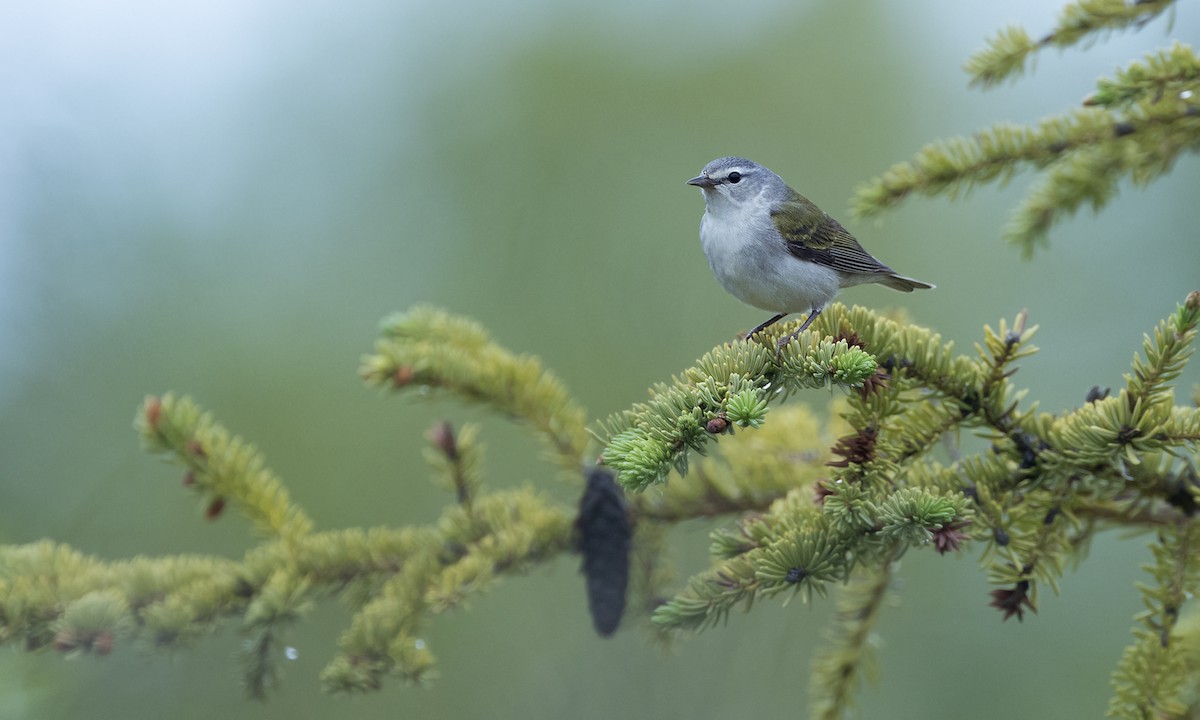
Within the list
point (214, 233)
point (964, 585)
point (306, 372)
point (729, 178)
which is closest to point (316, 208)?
Result: point (214, 233)

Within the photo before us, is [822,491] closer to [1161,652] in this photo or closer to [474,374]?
[1161,652]

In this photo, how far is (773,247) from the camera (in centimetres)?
287

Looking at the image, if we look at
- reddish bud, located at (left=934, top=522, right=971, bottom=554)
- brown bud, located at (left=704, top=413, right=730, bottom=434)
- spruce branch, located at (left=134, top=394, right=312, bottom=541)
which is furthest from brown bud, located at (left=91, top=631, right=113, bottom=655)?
reddish bud, located at (left=934, top=522, right=971, bottom=554)

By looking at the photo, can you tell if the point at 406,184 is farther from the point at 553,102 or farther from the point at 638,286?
the point at 638,286

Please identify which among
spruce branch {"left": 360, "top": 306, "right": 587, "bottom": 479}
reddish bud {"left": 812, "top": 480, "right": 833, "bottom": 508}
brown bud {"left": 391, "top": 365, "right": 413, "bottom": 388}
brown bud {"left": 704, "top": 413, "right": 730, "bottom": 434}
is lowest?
brown bud {"left": 704, "top": 413, "right": 730, "bottom": 434}

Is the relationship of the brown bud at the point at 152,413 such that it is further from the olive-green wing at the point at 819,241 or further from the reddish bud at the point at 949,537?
the olive-green wing at the point at 819,241

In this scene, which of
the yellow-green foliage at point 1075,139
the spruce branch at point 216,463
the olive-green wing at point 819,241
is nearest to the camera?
the yellow-green foliage at point 1075,139

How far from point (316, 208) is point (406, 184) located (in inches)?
32.6

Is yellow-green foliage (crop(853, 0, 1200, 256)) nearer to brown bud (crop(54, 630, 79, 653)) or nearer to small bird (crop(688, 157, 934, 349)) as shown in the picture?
small bird (crop(688, 157, 934, 349))

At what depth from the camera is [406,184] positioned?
25.5 ft

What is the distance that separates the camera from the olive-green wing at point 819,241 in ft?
9.75

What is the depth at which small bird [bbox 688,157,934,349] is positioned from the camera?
2.81m

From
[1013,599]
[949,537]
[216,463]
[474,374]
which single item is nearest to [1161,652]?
[1013,599]

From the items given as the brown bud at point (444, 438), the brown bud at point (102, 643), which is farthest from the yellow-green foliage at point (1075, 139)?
the brown bud at point (102, 643)
